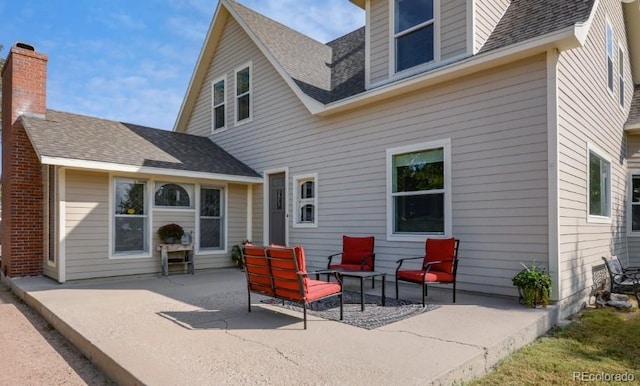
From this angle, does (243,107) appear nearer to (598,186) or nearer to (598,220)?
(598,186)

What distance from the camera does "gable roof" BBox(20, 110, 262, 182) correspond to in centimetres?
747

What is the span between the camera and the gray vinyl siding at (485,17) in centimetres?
663

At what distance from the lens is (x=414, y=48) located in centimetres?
738

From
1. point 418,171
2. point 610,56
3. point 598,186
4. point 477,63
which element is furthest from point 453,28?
point 610,56

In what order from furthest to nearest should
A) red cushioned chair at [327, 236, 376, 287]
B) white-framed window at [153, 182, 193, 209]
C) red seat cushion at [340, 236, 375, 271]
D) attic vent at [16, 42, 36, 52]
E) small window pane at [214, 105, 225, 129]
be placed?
small window pane at [214, 105, 225, 129]
white-framed window at [153, 182, 193, 209]
attic vent at [16, 42, 36, 52]
red seat cushion at [340, 236, 375, 271]
red cushioned chair at [327, 236, 376, 287]

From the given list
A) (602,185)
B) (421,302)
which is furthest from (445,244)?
(602,185)

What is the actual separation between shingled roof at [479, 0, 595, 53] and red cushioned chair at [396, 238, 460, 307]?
127 inches

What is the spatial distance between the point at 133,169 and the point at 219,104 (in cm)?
461

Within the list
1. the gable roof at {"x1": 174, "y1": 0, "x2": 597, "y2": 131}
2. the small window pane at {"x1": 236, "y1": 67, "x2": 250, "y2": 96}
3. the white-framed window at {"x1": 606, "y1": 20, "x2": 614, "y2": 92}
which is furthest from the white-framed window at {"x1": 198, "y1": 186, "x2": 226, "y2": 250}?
the white-framed window at {"x1": 606, "y1": 20, "x2": 614, "y2": 92}

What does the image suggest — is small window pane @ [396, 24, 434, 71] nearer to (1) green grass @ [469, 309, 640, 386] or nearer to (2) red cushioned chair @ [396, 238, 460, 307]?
(2) red cushioned chair @ [396, 238, 460, 307]

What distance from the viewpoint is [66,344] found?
4543 millimetres

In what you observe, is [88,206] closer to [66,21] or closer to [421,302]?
[421,302]

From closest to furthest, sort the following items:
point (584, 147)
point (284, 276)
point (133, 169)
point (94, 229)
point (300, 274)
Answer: point (300, 274) → point (284, 276) → point (584, 147) → point (94, 229) → point (133, 169)

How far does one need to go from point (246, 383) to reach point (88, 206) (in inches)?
253
